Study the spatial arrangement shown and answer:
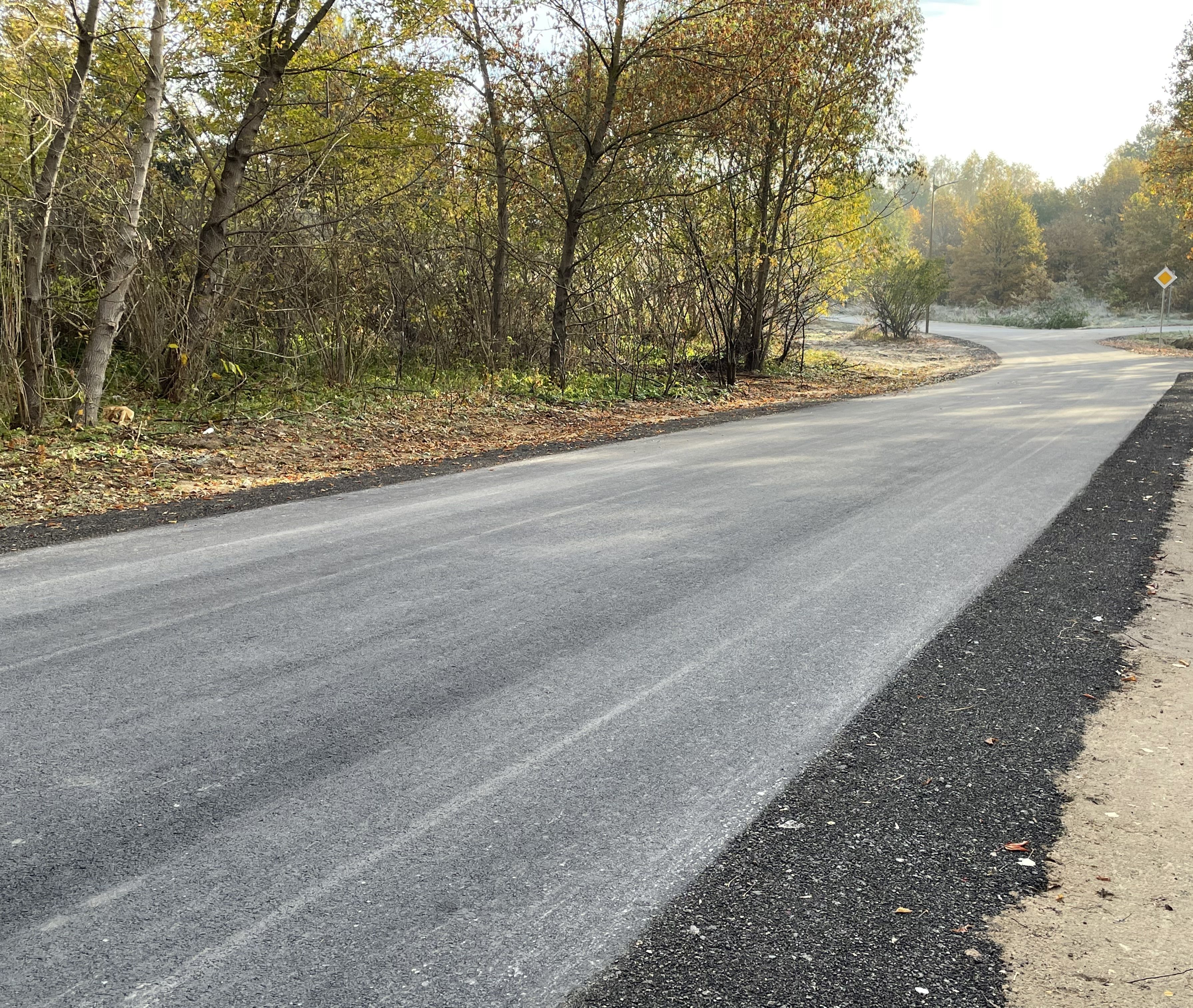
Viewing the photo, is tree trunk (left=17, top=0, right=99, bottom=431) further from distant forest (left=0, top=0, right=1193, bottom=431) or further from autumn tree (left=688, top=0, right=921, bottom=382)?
autumn tree (left=688, top=0, right=921, bottom=382)

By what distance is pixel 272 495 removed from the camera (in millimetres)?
8797

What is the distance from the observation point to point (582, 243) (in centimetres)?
1867

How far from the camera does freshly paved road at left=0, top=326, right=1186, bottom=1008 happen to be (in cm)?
253

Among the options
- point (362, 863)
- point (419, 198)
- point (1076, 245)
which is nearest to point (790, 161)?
point (419, 198)

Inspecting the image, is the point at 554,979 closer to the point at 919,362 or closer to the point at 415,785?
the point at 415,785

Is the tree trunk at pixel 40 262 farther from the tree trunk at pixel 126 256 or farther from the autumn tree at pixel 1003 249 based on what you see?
the autumn tree at pixel 1003 249

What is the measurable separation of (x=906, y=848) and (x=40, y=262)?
1054cm

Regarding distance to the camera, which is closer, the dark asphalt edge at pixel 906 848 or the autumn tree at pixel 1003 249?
the dark asphalt edge at pixel 906 848

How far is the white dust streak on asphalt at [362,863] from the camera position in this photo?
235 cm

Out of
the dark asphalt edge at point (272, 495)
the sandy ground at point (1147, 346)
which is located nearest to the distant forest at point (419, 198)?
the dark asphalt edge at point (272, 495)

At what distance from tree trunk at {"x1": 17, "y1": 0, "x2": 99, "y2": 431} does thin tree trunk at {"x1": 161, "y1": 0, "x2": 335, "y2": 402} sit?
2.26 meters

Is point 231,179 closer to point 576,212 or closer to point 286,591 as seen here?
point 576,212

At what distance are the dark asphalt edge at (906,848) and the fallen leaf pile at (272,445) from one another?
21.9 feet

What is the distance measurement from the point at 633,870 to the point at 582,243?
1692 cm
